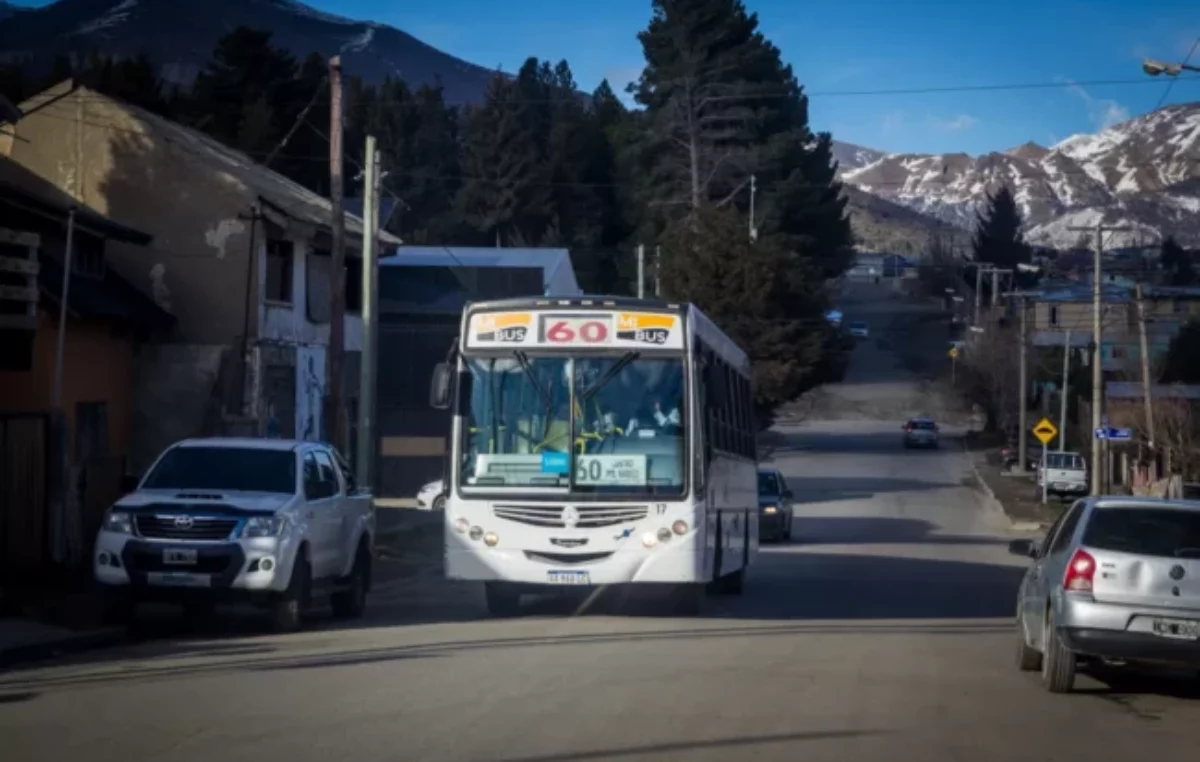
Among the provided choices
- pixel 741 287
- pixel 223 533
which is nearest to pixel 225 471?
pixel 223 533

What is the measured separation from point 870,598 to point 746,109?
5514cm

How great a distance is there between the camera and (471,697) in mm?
12180

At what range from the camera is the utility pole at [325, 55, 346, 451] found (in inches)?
1113

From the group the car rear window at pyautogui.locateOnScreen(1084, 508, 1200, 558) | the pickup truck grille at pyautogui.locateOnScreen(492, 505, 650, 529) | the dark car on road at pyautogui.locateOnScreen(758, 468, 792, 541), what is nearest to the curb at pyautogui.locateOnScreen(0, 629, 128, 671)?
the pickup truck grille at pyautogui.locateOnScreen(492, 505, 650, 529)

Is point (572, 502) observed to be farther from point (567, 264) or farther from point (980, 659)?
point (567, 264)

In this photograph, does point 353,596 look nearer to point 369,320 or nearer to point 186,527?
point 186,527

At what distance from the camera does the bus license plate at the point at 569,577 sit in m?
18.3

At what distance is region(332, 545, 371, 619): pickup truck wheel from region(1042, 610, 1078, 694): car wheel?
28.7 ft

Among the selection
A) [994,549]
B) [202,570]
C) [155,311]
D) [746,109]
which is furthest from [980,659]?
[746,109]

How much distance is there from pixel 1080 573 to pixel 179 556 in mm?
8777

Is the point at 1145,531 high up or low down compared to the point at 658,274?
down

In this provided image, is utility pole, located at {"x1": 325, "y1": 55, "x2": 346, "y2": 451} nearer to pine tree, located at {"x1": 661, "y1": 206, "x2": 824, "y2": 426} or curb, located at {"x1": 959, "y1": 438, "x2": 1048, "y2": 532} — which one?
curb, located at {"x1": 959, "y1": 438, "x2": 1048, "y2": 532}

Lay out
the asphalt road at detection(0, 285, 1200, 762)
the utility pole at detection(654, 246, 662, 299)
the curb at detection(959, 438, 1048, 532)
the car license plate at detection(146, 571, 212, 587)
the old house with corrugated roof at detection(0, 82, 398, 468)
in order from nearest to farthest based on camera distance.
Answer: the asphalt road at detection(0, 285, 1200, 762)
the car license plate at detection(146, 571, 212, 587)
the old house with corrugated roof at detection(0, 82, 398, 468)
the curb at detection(959, 438, 1048, 532)
the utility pole at detection(654, 246, 662, 299)

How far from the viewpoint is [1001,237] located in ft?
493
